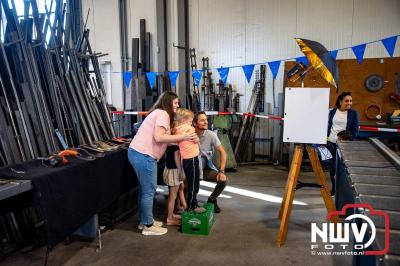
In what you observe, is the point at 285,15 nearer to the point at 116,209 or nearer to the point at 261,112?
the point at 261,112

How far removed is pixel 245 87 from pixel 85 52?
10.6ft

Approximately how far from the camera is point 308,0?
5656mm

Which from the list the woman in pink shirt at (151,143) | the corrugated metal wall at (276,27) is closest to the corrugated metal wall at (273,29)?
the corrugated metal wall at (276,27)

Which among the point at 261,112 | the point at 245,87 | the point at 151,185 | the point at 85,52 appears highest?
the point at 85,52

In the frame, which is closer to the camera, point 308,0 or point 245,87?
point 308,0

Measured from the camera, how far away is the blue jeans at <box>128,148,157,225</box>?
2811mm

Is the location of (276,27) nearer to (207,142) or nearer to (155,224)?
(207,142)

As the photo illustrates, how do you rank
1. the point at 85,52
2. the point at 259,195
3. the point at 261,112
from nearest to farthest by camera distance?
1. the point at 85,52
2. the point at 259,195
3. the point at 261,112

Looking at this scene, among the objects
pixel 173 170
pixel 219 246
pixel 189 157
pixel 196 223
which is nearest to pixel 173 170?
pixel 173 170

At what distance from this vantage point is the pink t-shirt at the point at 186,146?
2.94m


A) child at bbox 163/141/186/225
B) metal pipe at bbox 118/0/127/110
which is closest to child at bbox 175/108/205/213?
child at bbox 163/141/186/225

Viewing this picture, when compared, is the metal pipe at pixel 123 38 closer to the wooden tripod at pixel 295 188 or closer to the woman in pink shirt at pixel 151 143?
the woman in pink shirt at pixel 151 143

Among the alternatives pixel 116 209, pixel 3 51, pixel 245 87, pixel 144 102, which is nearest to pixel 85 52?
pixel 3 51

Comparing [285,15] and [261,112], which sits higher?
[285,15]
